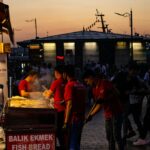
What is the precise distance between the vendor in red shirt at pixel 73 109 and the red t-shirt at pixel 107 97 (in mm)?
370

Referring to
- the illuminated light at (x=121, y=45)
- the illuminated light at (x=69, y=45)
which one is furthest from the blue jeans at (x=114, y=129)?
the illuminated light at (x=121, y=45)

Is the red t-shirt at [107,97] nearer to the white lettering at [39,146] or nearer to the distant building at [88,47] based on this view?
the white lettering at [39,146]

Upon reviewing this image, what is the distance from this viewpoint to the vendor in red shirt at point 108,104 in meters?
9.52

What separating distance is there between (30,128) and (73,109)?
1589mm

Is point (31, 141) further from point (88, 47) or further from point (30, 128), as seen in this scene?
point (88, 47)

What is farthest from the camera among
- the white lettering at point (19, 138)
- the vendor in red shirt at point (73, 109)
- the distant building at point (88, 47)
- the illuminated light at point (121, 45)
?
the illuminated light at point (121, 45)

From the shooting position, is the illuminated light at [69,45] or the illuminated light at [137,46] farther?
the illuminated light at [137,46]

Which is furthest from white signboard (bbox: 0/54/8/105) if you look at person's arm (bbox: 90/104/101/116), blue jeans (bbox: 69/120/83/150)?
person's arm (bbox: 90/104/101/116)

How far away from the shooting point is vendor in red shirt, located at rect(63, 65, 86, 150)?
32.0ft

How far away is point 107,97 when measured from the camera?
9578 millimetres

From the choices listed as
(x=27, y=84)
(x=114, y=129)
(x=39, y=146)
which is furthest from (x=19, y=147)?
(x=27, y=84)

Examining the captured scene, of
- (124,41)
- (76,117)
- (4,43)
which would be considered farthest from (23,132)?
(124,41)

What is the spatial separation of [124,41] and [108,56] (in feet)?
7.38

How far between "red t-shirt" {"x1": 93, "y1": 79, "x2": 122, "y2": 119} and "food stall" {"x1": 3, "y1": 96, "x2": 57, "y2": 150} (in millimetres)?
1248
